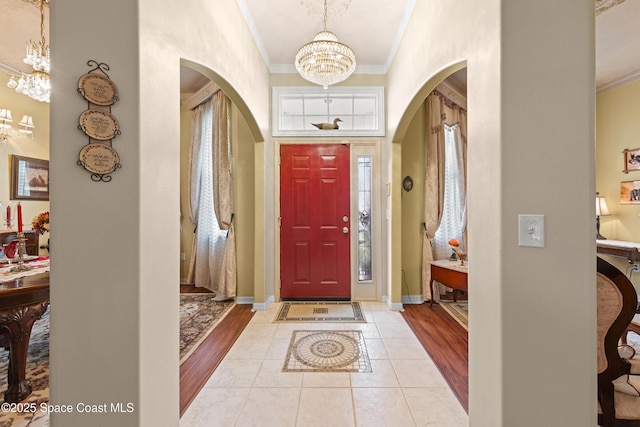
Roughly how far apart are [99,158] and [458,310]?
3963 millimetres

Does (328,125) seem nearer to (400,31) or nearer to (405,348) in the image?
(400,31)

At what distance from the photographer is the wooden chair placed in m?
1.22

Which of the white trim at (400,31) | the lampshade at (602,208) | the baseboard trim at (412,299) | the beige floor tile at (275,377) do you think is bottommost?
the beige floor tile at (275,377)

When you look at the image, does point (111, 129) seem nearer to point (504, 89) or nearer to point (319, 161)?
point (504, 89)

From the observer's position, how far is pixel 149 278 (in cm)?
138

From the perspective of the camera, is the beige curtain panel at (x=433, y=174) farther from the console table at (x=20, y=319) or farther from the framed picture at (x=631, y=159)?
the console table at (x=20, y=319)

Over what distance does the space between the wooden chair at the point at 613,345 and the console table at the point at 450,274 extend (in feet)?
6.32

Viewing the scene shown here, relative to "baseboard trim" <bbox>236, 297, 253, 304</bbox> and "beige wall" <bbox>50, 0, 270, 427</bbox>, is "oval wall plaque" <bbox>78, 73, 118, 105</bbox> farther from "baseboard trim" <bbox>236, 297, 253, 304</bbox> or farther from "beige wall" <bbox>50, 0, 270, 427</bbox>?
"baseboard trim" <bbox>236, 297, 253, 304</bbox>

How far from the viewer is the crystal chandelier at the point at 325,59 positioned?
2582mm

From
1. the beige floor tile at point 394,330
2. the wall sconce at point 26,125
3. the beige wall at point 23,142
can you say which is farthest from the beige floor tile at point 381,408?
the wall sconce at point 26,125

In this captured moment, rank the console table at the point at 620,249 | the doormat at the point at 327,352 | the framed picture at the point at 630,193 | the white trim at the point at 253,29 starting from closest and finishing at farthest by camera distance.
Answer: the doormat at the point at 327,352 → the white trim at the point at 253,29 → the console table at the point at 620,249 → the framed picture at the point at 630,193

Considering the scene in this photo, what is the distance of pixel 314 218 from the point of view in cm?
397

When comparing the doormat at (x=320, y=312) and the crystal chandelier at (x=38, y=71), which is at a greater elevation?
the crystal chandelier at (x=38, y=71)

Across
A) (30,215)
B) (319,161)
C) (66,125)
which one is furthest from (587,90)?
(30,215)
